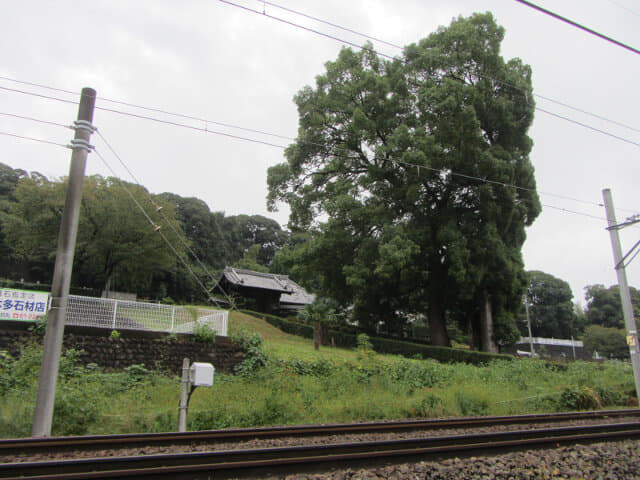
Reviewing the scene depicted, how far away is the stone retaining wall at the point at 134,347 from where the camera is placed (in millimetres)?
10773

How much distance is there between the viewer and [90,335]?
11.7 meters

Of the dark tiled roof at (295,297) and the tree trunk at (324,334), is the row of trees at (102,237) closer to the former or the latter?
the dark tiled roof at (295,297)

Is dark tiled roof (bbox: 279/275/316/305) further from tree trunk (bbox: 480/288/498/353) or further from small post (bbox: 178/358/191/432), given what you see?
small post (bbox: 178/358/191/432)

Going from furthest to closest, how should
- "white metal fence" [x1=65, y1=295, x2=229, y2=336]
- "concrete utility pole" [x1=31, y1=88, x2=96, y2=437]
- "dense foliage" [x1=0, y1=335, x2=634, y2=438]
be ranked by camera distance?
1. "white metal fence" [x1=65, y1=295, x2=229, y2=336]
2. "dense foliage" [x1=0, y1=335, x2=634, y2=438]
3. "concrete utility pole" [x1=31, y1=88, x2=96, y2=437]

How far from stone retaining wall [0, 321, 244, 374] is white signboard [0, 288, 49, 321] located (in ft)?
0.67

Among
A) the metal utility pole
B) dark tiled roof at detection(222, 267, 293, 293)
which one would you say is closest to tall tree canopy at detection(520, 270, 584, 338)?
dark tiled roof at detection(222, 267, 293, 293)

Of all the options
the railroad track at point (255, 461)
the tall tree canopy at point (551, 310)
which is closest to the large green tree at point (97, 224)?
the railroad track at point (255, 461)

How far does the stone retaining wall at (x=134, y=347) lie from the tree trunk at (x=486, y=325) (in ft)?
52.2

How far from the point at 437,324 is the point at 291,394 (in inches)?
654

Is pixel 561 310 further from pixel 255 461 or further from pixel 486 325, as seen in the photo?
pixel 255 461

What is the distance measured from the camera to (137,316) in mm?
12555

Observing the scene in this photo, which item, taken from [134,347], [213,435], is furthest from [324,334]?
[213,435]

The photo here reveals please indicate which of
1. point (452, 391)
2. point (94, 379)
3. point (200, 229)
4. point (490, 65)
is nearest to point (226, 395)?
point (94, 379)

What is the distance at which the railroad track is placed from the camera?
15.3 feet
